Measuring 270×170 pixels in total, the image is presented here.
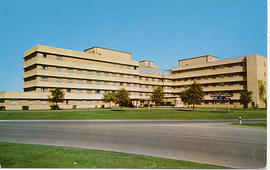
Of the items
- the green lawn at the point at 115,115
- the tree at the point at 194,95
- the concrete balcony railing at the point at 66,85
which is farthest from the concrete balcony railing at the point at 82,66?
the tree at the point at 194,95

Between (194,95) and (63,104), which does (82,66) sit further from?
(194,95)

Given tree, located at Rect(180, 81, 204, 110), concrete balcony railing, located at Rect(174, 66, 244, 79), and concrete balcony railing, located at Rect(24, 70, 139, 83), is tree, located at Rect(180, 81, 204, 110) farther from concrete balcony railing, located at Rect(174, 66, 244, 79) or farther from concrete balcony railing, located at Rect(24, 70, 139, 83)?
concrete balcony railing, located at Rect(174, 66, 244, 79)

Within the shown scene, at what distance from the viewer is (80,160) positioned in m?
7.41

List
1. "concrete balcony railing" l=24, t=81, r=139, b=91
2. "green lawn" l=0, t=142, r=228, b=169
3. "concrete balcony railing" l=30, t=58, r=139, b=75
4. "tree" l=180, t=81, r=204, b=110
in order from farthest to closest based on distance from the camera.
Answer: "concrete balcony railing" l=30, t=58, r=139, b=75 → "concrete balcony railing" l=24, t=81, r=139, b=91 → "tree" l=180, t=81, r=204, b=110 → "green lawn" l=0, t=142, r=228, b=169

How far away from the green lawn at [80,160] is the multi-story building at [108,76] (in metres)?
43.0

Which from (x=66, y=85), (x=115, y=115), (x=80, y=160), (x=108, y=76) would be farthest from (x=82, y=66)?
(x=80, y=160)

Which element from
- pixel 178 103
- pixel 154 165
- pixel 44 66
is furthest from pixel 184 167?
pixel 178 103

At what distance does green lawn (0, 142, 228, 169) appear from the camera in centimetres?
704

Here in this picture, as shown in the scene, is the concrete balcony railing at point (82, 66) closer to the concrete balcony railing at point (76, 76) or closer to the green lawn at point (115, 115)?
the concrete balcony railing at point (76, 76)

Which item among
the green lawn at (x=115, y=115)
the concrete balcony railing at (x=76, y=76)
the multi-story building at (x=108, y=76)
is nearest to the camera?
the green lawn at (x=115, y=115)

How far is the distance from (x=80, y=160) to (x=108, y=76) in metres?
56.7

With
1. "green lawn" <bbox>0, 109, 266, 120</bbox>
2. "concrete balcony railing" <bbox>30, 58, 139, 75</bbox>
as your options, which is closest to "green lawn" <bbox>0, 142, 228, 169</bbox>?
"green lawn" <bbox>0, 109, 266, 120</bbox>

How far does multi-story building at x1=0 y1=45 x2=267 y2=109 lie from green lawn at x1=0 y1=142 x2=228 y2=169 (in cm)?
4297

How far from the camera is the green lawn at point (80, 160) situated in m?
7.04
